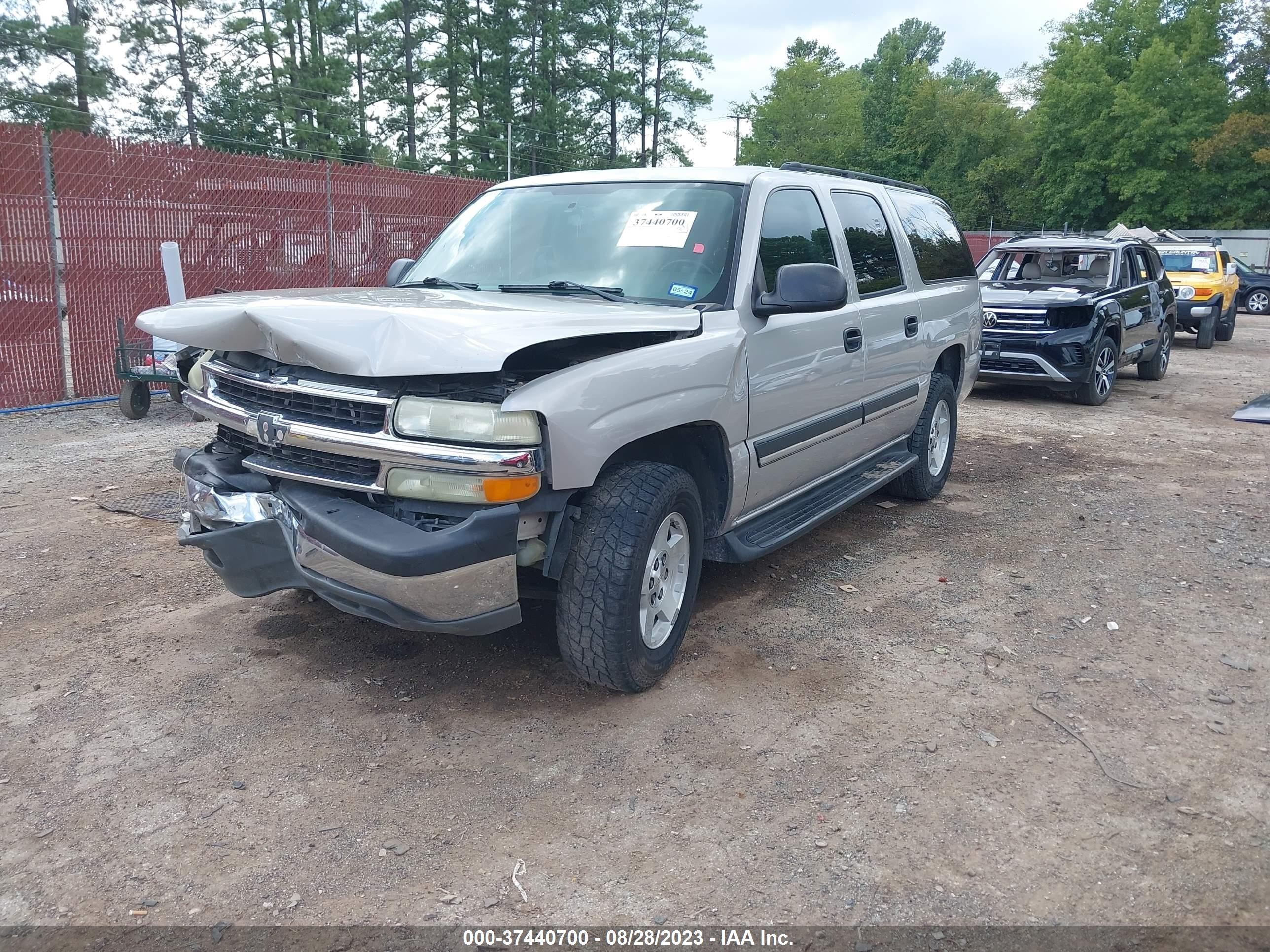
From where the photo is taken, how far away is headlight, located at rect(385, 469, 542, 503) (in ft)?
Result: 9.84

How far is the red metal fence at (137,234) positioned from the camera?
8.80 meters

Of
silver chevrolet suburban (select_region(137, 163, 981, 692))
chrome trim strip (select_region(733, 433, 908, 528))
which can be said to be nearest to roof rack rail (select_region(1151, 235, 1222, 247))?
chrome trim strip (select_region(733, 433, 908, 528))

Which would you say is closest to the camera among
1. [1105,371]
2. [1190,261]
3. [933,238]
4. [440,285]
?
[440,285]

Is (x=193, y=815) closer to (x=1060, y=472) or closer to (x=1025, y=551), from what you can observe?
(x=1025, y=551)

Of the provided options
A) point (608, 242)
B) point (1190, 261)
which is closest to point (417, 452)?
point (608, 242)

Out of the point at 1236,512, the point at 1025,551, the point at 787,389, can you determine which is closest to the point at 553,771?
the point at 787,389

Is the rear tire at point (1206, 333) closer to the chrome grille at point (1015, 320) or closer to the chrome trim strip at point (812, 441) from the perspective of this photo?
the chrome grille at point (1015, 320)

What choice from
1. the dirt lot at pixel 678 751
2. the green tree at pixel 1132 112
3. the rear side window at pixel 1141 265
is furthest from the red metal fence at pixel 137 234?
the green tree at pixel 1132 112

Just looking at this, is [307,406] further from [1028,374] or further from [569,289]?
[1028,374]

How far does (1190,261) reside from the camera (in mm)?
17625

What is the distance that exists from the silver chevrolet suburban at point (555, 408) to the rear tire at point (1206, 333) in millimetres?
14889

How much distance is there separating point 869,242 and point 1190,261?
15.3m

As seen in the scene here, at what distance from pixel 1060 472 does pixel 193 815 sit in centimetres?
669

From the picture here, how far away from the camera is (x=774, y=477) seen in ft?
14.3
